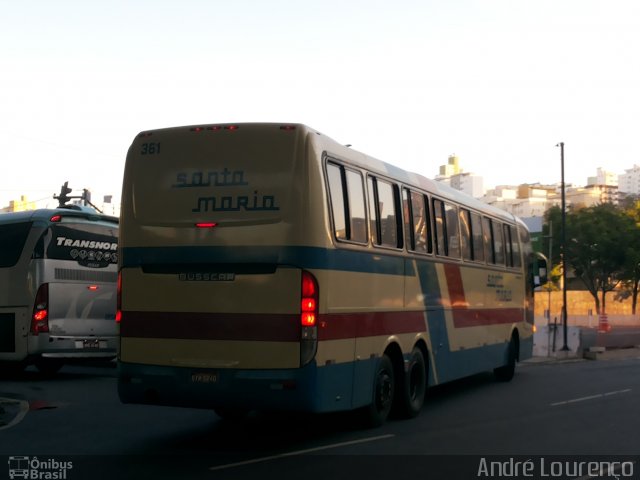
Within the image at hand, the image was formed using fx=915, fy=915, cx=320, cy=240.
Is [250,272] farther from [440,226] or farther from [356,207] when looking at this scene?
[440,226]

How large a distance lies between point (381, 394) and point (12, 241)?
8751 millimetres

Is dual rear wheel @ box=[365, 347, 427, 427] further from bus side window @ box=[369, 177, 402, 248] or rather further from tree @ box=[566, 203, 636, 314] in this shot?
tree @ box=[566, 203, 636, 314]

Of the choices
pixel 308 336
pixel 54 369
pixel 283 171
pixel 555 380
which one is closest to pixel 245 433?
pixel 308 336

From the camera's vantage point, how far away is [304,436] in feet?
37.0

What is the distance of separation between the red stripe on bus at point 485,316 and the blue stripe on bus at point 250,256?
4787mm

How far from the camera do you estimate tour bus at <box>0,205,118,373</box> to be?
55.3 feet

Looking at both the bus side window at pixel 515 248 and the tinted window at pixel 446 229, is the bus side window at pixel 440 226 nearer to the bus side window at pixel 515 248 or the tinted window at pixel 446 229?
the tinted window at pixel 446 229

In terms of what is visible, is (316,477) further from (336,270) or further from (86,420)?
(86,420)

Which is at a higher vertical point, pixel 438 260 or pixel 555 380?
pixel 438 260

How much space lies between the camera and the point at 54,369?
59.9 ft

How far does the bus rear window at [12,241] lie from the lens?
56.2 ft

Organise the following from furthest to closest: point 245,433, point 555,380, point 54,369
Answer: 1. point 555,380
2. point 54,369
3. point 245,433

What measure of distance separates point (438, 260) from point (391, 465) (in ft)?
17.4

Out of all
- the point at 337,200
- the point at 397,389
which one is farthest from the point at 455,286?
the point at 337,200
